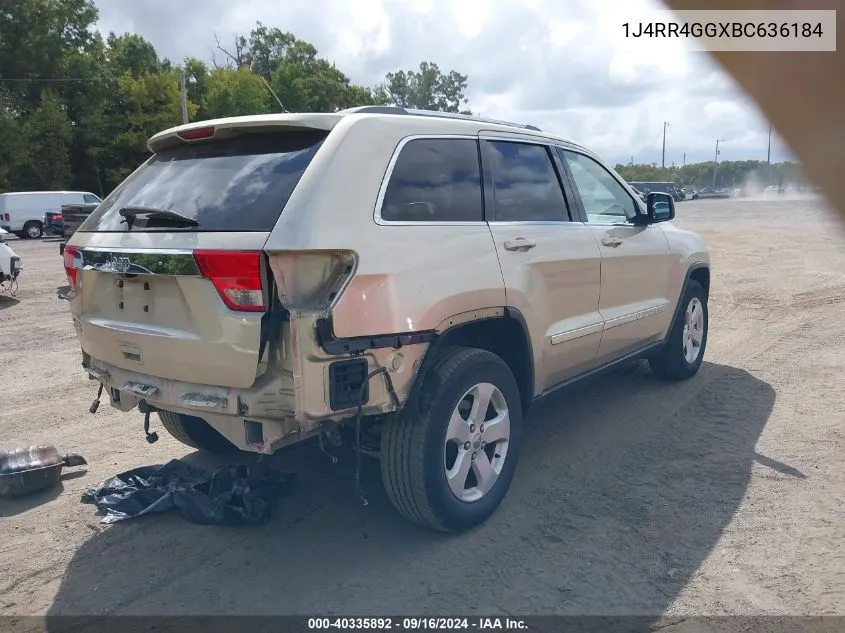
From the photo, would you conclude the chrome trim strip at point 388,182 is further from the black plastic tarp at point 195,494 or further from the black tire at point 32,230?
the black tire at point 32,230

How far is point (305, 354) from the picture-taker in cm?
276

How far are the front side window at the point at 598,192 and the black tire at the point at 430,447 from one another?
175cm

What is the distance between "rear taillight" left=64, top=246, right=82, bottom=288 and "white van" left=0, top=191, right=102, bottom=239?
2494 centimetres

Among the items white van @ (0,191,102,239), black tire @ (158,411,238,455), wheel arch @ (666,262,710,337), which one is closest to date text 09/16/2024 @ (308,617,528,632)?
black tire @ (158,411,238,455)

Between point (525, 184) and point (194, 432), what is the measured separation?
8.58 ft

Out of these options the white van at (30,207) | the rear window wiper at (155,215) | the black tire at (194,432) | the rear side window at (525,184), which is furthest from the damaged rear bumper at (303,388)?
the white van at (30,207)

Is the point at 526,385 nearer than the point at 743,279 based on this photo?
Yes

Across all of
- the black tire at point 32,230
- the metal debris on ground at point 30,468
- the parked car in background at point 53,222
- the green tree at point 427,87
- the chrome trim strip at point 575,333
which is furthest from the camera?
the green tree at point 427,87

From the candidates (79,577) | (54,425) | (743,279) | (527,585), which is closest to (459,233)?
(527,585)

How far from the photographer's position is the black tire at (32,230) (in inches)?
1043

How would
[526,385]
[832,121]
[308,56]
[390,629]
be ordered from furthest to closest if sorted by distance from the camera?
[308,56] → [526,385] → [390,629] → [832,121]

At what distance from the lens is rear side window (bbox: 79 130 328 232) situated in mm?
2930

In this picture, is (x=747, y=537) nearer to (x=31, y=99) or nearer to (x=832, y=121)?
(x=832, y=121)

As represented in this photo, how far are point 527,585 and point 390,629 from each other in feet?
2.13
